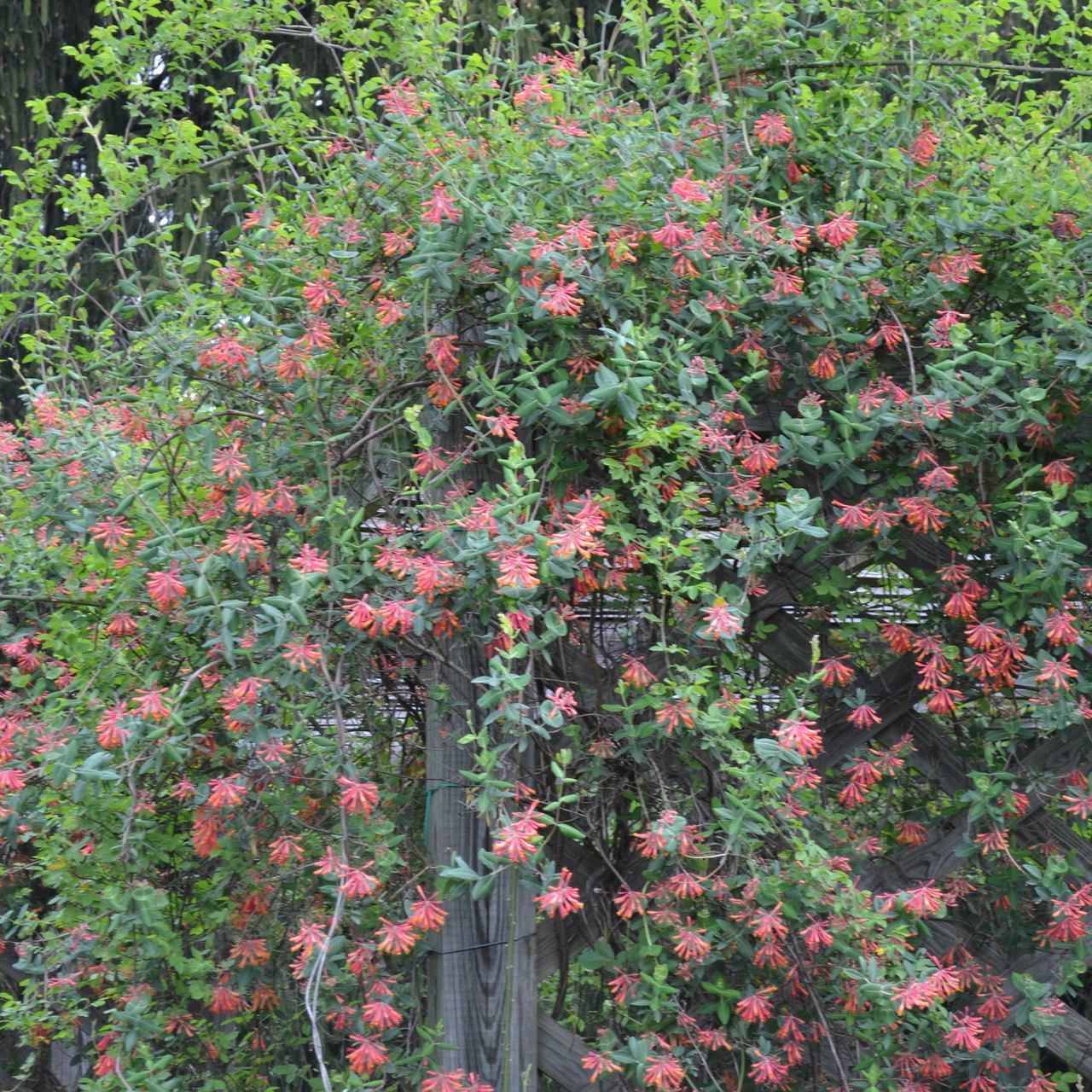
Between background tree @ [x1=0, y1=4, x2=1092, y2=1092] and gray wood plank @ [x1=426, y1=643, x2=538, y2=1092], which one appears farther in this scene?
gray wood plank @ [x1=426, y1=643, x2=538, y2=1092]

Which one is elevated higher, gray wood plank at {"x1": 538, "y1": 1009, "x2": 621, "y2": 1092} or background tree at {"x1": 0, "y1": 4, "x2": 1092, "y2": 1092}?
background tree at {"x1": 0, "y1": 4, "x2": 1092, "y2": 1092}

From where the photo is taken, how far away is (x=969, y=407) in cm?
182

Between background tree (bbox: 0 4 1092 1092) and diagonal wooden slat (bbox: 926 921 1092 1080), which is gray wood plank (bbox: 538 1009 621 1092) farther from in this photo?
diagonal wooden slat (bbox: 926 921 1092 1080)

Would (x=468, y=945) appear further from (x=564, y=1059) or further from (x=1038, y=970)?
(x=1038, y=970)

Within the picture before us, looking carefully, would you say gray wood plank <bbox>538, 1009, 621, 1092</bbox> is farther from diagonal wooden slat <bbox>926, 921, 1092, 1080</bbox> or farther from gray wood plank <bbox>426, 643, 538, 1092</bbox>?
diagonal wooden slat <bbox>926, 921, 1092, 1080</bbox>

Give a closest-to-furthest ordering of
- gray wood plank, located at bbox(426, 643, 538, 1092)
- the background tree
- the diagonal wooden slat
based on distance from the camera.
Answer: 1. the background tree
2. gray wood plank, located at bbox(426, 643, 538, 1092)
3. the diagonal wooden slat

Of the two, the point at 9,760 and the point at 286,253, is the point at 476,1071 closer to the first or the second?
the point at 9,760

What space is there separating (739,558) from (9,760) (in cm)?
134

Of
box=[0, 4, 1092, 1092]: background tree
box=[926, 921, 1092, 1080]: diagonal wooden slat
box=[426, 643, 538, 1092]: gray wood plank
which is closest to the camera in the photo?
box=[0, 4, 1092, 1092]: background tree

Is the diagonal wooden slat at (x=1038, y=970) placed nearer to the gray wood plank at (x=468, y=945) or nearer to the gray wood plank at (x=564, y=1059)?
the gray wood plank at (x=564, y=1059)

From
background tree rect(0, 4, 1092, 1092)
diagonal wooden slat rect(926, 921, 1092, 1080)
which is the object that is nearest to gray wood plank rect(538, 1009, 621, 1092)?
background tree rect(0, 4, 1092, 1092)

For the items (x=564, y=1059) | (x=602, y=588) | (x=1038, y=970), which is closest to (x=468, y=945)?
(x=564, y=1059)

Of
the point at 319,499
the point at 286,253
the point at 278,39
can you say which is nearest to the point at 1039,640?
the point at 319,499

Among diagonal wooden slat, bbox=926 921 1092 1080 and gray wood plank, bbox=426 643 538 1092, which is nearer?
gray wood plank, bbox=426 643 538 1092
